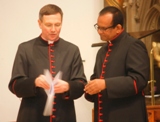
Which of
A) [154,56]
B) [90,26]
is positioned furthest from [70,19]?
[154,56]

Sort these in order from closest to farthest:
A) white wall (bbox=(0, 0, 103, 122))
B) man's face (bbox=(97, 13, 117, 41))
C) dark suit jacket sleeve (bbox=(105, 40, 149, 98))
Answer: dark suit jacket sleeve (bbox=(105, 40, 149, 98)), man's face (bbox=(97, 13, 117, 41)), white wall (bbox=(0, 0, 103, 122))

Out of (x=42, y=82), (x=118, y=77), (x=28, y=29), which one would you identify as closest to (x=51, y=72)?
(x=42, y=82)

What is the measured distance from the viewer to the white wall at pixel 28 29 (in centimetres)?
364

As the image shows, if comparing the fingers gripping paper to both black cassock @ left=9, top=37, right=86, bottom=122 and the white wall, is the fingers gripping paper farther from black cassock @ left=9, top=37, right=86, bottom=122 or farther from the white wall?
the white wall

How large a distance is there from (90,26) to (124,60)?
1.97m

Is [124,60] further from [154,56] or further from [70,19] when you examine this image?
[70,19]

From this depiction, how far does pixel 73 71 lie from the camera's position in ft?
5.90

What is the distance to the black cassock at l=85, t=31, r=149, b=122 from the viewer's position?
163 centimetres

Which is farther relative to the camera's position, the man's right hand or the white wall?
the white wall

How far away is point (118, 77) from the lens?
1.66 meters

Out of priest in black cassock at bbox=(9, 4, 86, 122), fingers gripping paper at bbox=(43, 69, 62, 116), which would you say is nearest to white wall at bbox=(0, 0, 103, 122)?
priest in black cassock at bbox=(9, 4, 86, 122)

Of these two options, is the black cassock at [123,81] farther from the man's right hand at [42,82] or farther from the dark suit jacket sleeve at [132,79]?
the man's right hand at [42,82]

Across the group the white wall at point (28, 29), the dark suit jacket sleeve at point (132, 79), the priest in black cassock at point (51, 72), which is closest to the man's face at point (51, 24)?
the priest in black cassock at point (51, 72)

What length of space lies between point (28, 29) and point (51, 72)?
2.03m
